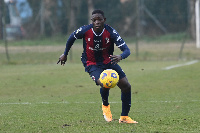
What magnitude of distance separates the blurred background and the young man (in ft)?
48.8

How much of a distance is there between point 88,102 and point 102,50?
8.19ft

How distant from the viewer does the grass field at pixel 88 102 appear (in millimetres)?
6711

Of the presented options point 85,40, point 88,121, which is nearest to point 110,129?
point 88,121

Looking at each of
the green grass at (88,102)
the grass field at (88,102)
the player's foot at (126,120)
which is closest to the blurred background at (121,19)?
the grass field at (88,102)

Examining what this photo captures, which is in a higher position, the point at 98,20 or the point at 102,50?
the point at 98,20

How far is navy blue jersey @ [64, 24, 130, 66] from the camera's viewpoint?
730cm

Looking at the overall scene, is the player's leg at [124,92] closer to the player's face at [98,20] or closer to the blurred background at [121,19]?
the player's face at [98,20]

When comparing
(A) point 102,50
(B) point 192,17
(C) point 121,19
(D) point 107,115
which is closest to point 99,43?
(A) point 102,50

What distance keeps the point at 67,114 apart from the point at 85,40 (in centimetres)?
144

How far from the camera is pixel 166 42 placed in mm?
23891

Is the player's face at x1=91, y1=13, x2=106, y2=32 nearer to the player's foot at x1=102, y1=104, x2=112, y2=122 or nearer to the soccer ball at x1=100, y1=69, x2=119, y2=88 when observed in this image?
the soccer ball at x1=100, y1=69, x2=119, y2=88

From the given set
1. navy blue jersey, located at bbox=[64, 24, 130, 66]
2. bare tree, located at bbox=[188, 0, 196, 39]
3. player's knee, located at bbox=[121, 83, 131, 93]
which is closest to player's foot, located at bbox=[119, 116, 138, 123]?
player's knee, located at bbox=[121, 83, 131, 93]

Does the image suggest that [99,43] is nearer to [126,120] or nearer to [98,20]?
[98,20]

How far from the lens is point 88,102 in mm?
9688
